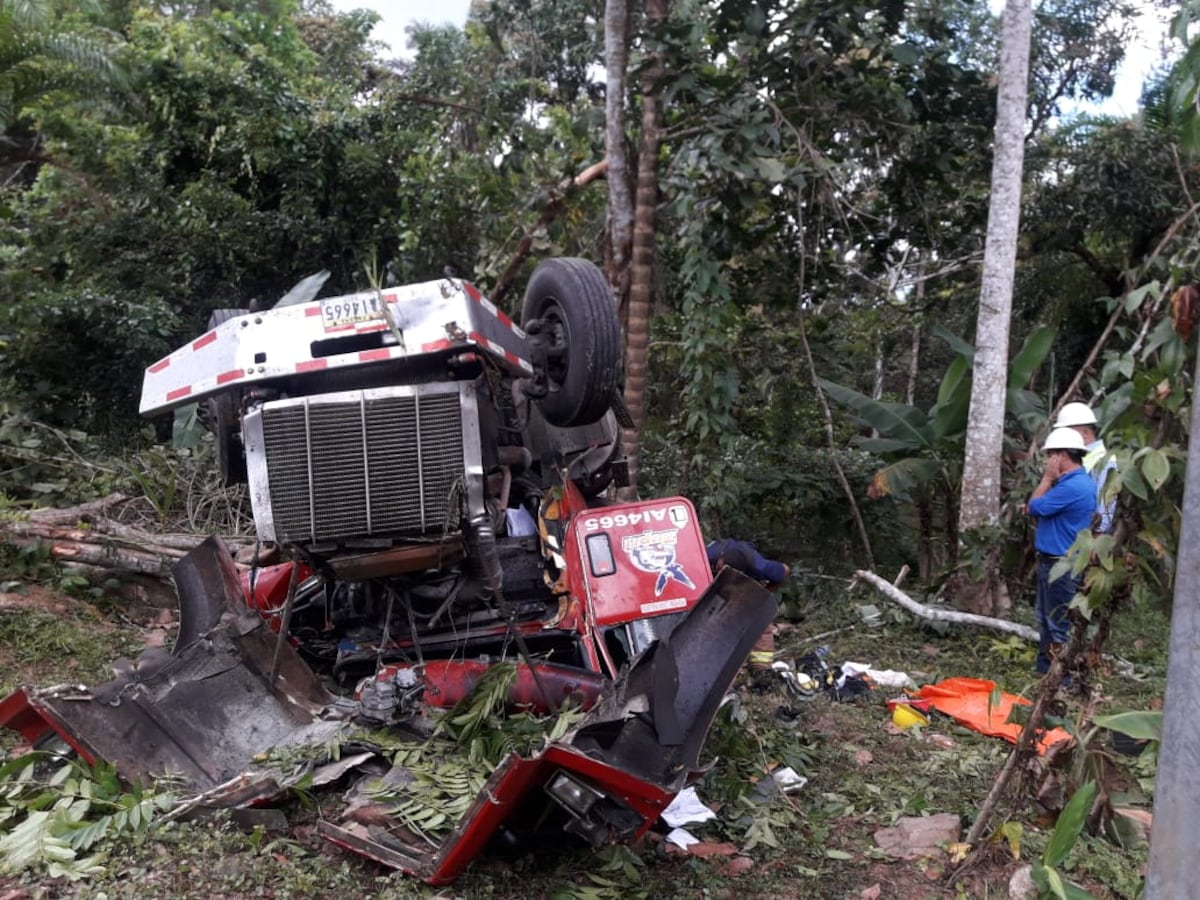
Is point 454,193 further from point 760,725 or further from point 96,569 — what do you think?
point 760,725

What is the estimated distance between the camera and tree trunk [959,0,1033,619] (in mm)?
7367

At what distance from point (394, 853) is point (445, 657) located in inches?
62.9

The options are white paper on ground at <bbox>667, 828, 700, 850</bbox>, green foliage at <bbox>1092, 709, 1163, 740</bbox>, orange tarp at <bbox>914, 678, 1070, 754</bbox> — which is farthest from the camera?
orange tarp at <bbox>914, 678, 1070, 754</bbox>

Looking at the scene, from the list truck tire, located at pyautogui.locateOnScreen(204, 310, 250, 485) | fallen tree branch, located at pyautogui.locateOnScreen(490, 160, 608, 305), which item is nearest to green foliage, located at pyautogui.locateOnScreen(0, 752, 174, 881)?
truck tire, located at pyautogui.locateOnScreen(204, 310, 250, 485)

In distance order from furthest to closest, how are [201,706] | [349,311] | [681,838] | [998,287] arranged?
[998,287] < [349,311] < [201,706] < [681,838]

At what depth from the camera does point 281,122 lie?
40.6ft

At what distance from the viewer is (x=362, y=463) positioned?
168 inches

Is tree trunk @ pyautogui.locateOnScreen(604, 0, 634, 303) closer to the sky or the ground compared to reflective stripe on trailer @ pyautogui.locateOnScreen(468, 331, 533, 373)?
closer to the sky

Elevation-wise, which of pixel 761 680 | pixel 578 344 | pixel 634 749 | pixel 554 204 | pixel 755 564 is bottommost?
pixel 761 680

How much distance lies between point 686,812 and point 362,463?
186 cm

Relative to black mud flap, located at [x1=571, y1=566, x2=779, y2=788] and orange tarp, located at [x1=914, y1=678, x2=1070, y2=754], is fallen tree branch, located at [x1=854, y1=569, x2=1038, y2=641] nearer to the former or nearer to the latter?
orange tarp, located at [x1=914, y1=678, x2=1070, y2=754]

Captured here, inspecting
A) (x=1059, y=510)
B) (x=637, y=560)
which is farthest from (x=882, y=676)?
(x=637, y=560)

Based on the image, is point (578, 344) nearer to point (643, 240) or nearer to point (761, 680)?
point (761, 680)

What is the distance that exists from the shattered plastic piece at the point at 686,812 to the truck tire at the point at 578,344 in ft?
5.72
